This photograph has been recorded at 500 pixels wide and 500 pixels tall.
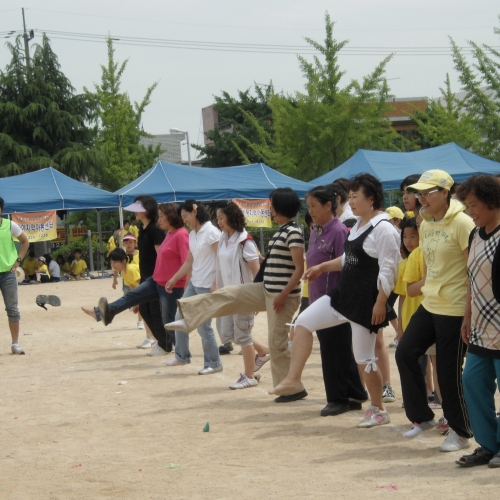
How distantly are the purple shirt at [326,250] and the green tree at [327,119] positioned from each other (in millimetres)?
28469

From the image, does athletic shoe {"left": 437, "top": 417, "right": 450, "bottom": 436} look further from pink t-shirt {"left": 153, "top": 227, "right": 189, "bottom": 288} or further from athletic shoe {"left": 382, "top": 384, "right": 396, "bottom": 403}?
pink t-shirt {"left": 153, "top": 227, "right": 189, "bottom": 288}

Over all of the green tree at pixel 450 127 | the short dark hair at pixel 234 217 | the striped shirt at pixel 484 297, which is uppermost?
the green tree at pixel 450 127

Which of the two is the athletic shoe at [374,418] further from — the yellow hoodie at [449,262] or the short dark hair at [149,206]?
the short dark hair at [149,206]

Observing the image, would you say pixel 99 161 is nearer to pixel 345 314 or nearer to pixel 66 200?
pixel 66 200

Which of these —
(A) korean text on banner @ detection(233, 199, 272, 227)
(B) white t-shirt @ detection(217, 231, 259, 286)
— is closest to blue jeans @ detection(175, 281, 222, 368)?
(B) white t-shirt @ detection(217, 231, 259, 286)

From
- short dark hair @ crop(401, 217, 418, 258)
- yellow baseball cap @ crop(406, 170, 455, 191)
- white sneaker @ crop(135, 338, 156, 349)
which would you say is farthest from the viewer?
white sneaker @ crop(135, 338, 156, 349)

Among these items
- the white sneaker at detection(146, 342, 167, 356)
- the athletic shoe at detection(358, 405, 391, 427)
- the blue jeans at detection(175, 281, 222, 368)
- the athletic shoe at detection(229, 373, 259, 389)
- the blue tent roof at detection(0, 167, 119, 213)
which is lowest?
the white sneaker at detection(146, 342, 167, 356)

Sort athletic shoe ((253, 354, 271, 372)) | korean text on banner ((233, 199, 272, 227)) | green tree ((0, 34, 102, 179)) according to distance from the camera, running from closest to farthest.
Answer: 1. athletic shoe ((253, 354, 271, 372))
2. korean text on banner ((233, 199, 272, 227))
3. green tree ((0, 34, 102, 179))

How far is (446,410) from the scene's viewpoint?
577 centimetres

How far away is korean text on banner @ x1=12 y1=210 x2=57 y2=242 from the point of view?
86.3ft

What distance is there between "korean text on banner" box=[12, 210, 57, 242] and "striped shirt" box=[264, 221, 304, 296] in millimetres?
19519

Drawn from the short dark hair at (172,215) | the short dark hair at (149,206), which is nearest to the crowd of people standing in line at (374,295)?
the short dark hair at (172,215)

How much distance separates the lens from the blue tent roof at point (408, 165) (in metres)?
24.3

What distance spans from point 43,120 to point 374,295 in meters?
42.4
